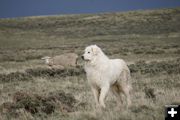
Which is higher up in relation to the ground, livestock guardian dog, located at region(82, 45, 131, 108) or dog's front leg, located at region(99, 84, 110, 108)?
livestock guardian dog, located at region(82, 45, 131, 108)

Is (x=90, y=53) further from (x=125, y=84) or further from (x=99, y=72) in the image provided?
(x=125, y=84)

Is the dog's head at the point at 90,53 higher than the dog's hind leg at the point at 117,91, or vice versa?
the dog's head at the point at 90,53

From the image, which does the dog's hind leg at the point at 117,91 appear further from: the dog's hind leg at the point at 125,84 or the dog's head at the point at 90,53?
the dog's head at the point at 90,53

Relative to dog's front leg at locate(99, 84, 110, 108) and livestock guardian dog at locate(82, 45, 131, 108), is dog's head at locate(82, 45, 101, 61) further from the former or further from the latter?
dog's front leg at locate(99, 84, 110, 108)

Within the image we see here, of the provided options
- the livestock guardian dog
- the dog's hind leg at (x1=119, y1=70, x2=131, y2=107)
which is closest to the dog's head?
the livestock guardian dog

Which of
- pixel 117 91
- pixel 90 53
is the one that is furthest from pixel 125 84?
pixel 90 53

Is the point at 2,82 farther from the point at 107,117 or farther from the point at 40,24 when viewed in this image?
the point at 40,24

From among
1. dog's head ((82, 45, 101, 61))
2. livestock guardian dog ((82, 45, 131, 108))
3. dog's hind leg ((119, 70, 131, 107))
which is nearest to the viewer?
livestock guardian dog ((82, 45, 131, 108))

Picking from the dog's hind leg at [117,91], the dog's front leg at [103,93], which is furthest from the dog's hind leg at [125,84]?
the dog's front leg at [103,93]

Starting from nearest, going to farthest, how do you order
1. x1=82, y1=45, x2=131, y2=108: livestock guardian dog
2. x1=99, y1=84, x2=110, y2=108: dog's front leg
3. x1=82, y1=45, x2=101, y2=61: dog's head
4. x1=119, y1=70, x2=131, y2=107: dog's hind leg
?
x1=99, y1=84, x2=110, y2=108: dog's front leg < x1=82, y1=45, x2=131, y2=108: livestock guardian dog < x1=82, y1=45, x2=101, y2=61: dog's head < x1=119, y1=70, x2=131, y2=107: dog's hind leg

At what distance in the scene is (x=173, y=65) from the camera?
73.2 feet

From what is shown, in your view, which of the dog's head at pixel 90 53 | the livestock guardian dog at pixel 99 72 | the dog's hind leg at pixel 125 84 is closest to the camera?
the livestock guardian dog at pixel 99 72

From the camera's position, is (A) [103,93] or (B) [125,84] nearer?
(A) [103,93]

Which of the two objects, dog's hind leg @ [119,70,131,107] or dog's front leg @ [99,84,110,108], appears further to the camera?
dog's hind leg @ [119,70,131,107]
